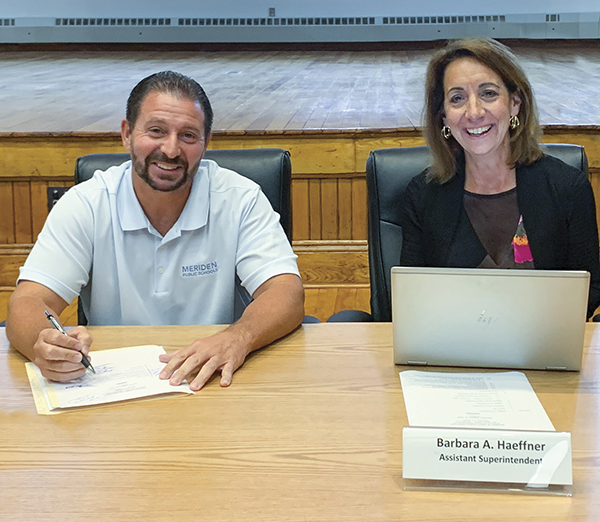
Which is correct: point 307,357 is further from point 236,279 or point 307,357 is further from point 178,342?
point 236,279

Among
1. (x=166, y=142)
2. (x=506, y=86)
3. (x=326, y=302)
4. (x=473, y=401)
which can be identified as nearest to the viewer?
(x=473, y=401)

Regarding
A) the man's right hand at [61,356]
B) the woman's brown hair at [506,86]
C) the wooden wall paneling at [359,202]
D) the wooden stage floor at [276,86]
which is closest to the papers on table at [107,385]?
the man's right hand at [61,356]

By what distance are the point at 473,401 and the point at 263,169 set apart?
34.1 inches

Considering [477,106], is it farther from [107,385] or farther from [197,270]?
[107,385]

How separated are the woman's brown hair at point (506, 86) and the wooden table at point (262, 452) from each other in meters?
0.64

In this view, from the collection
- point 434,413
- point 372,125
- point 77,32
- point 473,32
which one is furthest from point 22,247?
point 473,32

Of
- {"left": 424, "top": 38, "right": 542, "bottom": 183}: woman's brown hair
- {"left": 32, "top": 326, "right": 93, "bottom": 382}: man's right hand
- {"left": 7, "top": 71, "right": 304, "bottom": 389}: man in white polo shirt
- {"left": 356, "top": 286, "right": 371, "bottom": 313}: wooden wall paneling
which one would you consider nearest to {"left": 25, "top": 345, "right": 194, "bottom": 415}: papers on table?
{"left": 32, "top": 326, "right": 93, "bottom": 382}: man's right hand

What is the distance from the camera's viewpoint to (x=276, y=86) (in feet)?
17.4

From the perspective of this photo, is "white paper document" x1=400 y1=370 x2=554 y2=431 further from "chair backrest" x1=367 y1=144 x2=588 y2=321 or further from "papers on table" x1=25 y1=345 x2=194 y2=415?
"chair backrest" x1=367 y1=144 x2=588 y2=321

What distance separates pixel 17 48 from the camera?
8.34m

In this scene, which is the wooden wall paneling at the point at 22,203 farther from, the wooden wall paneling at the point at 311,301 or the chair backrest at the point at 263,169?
the chair backrest at the point at 263,169

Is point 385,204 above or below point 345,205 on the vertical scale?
above

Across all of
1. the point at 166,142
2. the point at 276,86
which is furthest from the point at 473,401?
the point at 276,86

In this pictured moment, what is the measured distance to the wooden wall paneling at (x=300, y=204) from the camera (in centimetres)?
304
